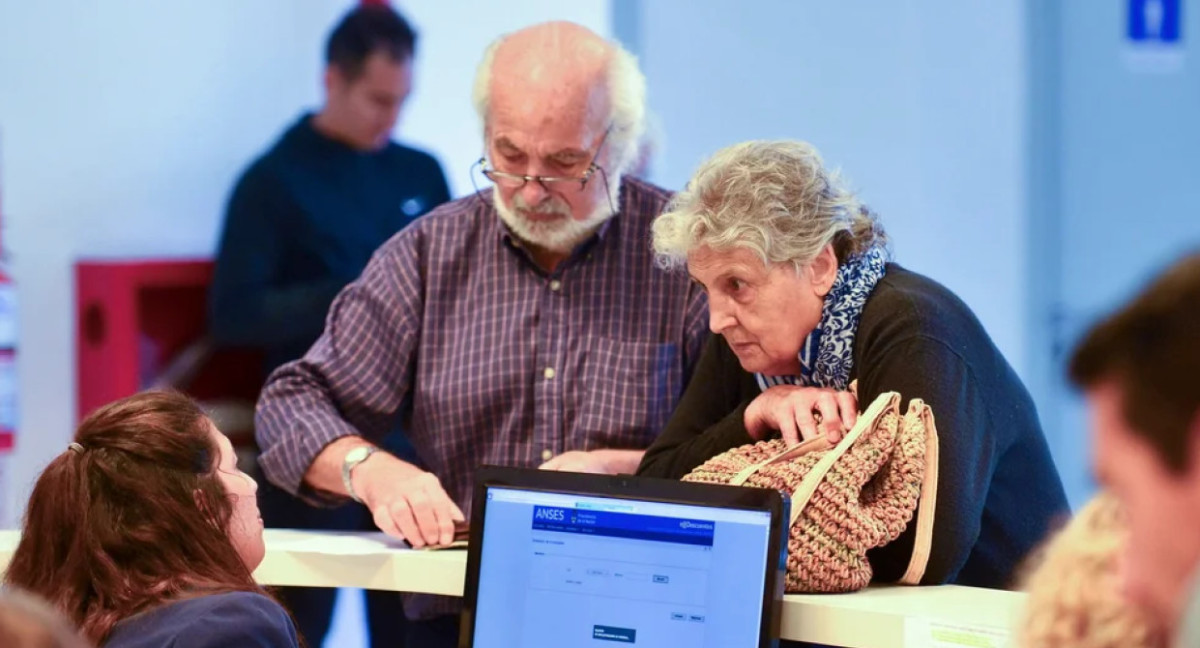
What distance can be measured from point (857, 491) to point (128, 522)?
78 centimetres

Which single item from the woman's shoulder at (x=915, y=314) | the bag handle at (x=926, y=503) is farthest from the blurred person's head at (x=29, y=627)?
the woman's shoulder at (x=915, y=314)

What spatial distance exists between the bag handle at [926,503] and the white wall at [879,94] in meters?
3.01

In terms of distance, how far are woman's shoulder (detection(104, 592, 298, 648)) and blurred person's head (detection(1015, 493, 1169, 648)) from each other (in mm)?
815

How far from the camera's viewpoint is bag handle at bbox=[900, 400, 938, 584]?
1.74 m

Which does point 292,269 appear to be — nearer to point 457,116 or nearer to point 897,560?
point 457,116

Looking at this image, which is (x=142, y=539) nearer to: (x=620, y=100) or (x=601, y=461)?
(x=601, y=461)

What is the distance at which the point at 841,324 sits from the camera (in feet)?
6.29

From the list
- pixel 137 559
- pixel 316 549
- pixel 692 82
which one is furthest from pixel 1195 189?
pixel 137 559

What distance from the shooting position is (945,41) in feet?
15.5

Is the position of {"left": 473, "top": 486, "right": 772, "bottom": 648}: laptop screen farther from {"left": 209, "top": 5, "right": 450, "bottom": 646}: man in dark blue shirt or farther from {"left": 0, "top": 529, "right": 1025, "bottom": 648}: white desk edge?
{"left": 209, "top": 5, "right": 450, "bottom": 646}: man in dark blue shirt

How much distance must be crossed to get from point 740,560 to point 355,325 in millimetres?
1018

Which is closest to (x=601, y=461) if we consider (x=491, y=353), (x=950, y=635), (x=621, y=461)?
(x=621, y=461)

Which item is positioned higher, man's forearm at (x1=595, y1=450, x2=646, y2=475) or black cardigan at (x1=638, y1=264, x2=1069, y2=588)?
black cardigan at (x1=638, y1=264, x2=1069, y2=588)

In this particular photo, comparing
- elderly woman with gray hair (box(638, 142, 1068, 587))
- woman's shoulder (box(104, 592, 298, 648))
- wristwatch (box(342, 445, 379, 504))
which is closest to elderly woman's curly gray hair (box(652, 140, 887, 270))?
elderly woman with gray hair (box(638, 142, 1068, 587))
